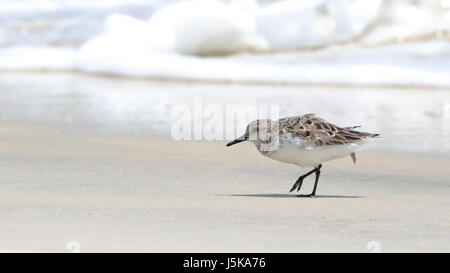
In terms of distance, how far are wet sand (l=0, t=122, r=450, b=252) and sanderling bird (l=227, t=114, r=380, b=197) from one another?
255mm

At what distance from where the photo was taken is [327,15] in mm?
14969

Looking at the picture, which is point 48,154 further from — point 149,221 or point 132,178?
point 149,221

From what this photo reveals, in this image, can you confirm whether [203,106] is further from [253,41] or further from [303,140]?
[253,41]

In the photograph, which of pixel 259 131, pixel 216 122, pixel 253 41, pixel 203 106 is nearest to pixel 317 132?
pixel 259 131

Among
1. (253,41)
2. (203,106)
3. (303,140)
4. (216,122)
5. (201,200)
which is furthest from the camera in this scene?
(253,41)

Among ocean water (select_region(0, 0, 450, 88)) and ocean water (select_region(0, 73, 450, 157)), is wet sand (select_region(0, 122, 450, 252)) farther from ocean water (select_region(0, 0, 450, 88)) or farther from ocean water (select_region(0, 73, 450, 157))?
ocean water (select_region(0, 0, 450, 88))

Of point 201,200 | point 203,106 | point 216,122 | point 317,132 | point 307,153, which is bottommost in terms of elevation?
point 201,200

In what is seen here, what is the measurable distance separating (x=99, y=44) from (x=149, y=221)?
10.6m

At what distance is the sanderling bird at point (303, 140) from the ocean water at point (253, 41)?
7.26m

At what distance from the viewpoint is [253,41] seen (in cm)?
1477

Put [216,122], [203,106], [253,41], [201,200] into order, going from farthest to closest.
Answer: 1. [253,41]
2. [203,106]
3. [216,122]
4. [201,200]

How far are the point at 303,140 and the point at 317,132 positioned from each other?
11 centimetres
